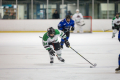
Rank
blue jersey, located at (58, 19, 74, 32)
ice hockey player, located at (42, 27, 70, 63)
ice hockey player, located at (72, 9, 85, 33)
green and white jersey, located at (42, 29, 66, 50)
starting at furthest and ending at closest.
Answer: ice hockey player, located at (72, 9, 85, 33)
blue jersey, located at (58, 19, 74, 32)
green and white jersey, located at (42, 29, 66, 50)
ice hockey player, located at (42, 27, 70, 63)

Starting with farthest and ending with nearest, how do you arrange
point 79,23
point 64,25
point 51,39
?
point 79,23, point 64,25, point 51,39

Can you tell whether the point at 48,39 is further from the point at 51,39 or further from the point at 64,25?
the point at 64,25

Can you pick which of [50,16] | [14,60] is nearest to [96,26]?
[50,16]

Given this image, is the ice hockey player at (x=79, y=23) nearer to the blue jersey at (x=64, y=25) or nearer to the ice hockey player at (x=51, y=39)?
the blue jersey at (x=64, y=25)

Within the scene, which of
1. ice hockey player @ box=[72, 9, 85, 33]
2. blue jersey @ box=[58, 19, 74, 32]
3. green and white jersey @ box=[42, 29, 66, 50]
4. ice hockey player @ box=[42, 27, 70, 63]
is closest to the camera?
ice hockey player @ box=[42, 27, 70, 63]

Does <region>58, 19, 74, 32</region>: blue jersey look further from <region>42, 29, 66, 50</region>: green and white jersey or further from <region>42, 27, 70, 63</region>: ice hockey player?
<region>42, 29, 66, 50</region>: green and white jersey

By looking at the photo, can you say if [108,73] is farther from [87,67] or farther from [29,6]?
[29,6]

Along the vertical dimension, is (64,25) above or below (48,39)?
above

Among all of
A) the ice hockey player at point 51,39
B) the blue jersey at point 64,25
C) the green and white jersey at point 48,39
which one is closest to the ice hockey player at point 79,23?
the blue jersey at point 64,25

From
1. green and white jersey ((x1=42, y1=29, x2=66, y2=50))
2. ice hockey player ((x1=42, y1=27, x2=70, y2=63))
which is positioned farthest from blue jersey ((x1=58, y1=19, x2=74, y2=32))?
green and white jersey ((x1=42, y1=29, x2=66, y2=50))

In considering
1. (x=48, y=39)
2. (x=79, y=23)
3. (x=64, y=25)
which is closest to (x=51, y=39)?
(x=48, y=39)

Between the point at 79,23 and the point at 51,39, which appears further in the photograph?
the point at 79,23

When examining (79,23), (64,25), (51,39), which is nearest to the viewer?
(51,39)

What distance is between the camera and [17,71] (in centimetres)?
444
